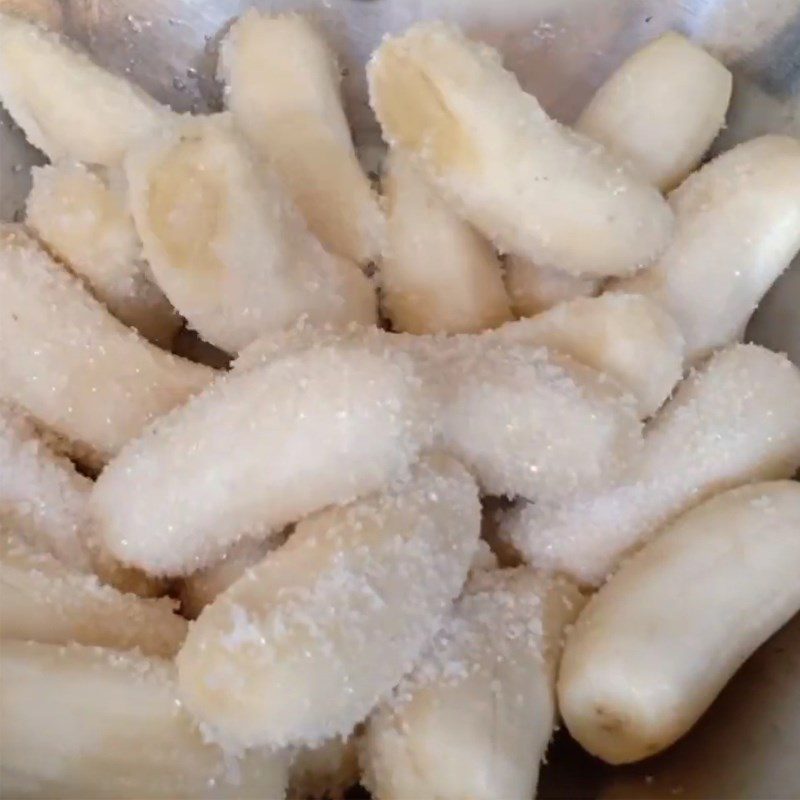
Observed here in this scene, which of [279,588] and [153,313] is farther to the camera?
[153,313]

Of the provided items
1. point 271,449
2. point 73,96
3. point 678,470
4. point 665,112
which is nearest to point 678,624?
point 678,470

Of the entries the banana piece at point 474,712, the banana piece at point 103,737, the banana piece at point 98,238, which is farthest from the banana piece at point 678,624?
the banana piece at point 98,238

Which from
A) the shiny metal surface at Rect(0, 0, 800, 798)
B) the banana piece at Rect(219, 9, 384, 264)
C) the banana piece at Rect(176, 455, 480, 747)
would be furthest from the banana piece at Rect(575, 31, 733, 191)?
the banana piece at Rect(176, 455, 480, 747)

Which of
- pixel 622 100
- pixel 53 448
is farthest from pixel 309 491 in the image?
pixel 622 100

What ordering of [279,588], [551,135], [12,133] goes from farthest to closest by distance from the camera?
[12,133] → [551,135] → [279,588]

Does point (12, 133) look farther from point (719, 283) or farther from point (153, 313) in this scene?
point (719, 283)

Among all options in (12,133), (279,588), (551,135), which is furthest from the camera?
(12,133)

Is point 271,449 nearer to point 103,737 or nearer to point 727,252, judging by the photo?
point 103,737

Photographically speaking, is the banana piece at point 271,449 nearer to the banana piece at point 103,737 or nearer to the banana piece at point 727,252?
the banana piece at point 103,737
